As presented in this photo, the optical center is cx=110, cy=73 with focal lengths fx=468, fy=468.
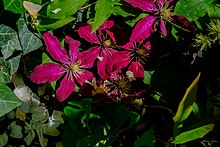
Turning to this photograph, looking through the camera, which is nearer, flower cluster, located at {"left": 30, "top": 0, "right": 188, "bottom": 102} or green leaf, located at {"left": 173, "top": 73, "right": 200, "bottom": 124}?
green leaf, located at {"left": 173, "top": 73, "right": 200, "bottom": 124}

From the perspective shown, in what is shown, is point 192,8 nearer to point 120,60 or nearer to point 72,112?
point 120,60

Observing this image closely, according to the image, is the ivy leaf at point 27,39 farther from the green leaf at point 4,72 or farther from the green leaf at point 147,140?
the green leaf at point 147,140

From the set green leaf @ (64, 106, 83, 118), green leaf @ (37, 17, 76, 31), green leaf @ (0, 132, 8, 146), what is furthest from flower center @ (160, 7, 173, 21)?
green leaf @ (0, 132, 8, 146)

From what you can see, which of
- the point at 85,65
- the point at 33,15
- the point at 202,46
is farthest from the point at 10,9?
the point at 202,46

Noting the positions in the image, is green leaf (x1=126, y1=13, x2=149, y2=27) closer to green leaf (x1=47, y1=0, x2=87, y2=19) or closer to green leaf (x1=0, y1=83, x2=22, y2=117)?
green leaf (x1=47, y1=0, x2=87, y2=19)

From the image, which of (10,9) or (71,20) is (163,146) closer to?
(71,20)

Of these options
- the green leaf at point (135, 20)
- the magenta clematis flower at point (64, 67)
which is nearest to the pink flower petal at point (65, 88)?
the magenta clematis flower at point (64, 67)

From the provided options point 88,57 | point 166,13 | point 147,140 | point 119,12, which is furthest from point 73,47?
point 147,140
